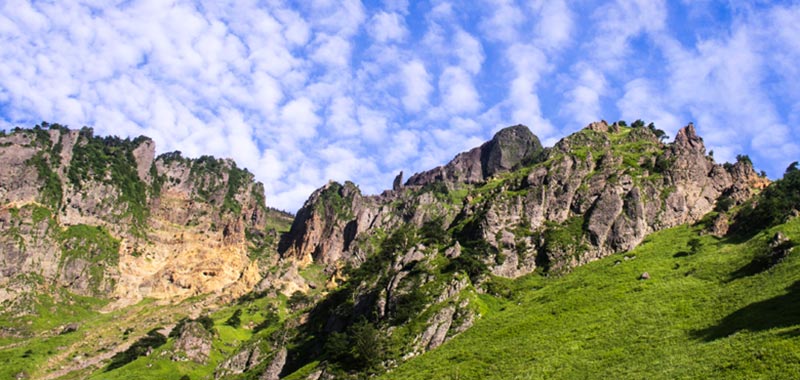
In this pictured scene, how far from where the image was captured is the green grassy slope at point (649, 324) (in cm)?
6681

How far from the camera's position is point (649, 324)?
3442 inches

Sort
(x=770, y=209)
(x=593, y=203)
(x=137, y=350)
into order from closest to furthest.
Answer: (x=770, y=209) < (x=593, y=203) < (x=137, y=350)

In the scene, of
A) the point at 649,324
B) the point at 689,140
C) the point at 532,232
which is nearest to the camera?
the point at 649,324

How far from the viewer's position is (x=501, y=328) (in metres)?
105

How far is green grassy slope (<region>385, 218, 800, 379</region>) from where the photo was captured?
219 feet

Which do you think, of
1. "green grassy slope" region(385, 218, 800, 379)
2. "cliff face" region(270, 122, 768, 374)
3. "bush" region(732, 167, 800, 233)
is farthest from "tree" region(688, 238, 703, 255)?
"cliff face" region(270, 122, 768, 374)

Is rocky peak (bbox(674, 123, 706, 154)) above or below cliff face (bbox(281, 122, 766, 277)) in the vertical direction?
above

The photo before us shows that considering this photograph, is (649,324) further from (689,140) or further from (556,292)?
(689,140)

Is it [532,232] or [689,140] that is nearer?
[532,232]

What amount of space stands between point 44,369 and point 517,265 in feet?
510

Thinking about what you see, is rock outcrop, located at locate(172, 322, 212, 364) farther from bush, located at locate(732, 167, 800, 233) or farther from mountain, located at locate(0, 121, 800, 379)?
bush, located at locate(732, 167, 800, 233)

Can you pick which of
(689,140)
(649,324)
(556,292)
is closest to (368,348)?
(556,292)

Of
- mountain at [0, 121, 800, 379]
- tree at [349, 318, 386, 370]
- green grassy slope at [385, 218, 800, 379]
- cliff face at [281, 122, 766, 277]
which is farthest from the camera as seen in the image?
cliff face at [281, 122, 766, 277]

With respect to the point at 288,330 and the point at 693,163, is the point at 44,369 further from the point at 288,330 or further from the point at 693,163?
the point at 693,163
